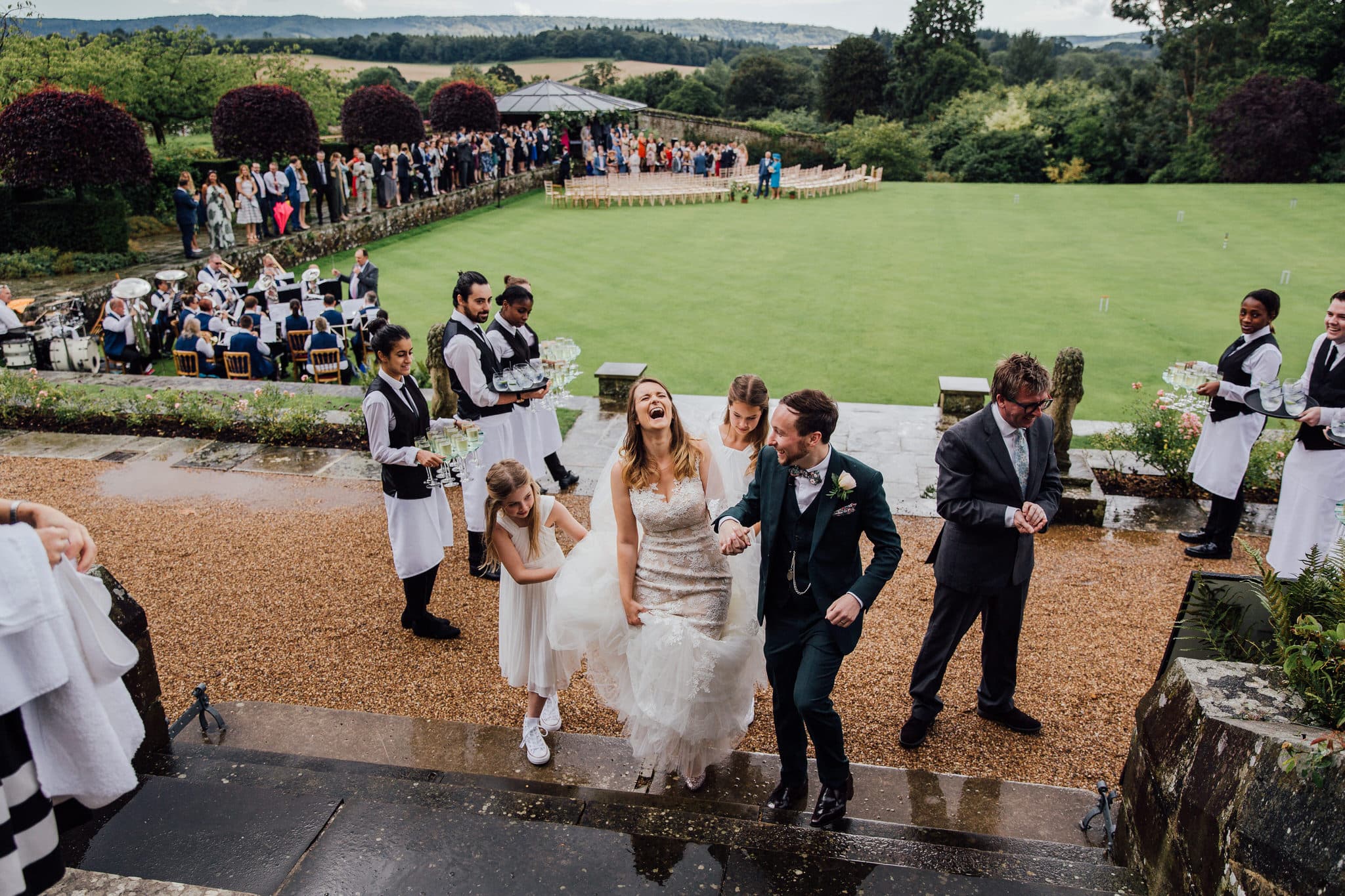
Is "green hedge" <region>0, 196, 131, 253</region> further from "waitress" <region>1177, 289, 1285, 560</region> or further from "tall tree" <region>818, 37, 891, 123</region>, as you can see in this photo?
"tall tree" <region>818, 37, 891, 123</region>

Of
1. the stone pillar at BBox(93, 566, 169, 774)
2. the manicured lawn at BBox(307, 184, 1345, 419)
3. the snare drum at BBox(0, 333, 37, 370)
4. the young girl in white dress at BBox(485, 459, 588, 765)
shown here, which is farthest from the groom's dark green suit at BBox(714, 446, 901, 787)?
the snare drum at BBox(0, 333, 37, 370)

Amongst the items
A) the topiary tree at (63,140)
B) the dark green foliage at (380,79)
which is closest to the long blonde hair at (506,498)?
the topiary tree at (63,140)

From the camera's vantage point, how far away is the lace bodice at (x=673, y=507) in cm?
401

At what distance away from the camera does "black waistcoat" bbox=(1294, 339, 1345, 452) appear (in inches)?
219

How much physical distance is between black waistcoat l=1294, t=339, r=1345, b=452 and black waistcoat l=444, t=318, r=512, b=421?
5.54m

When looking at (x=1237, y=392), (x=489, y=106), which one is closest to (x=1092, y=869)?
(x=1237, y=392)

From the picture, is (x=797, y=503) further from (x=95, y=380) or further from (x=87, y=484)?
(x=95, y=380)

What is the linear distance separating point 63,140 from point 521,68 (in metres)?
77.7

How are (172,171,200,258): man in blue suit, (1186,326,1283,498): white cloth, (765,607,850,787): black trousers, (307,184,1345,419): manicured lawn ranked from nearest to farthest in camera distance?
(765,607,850,787): black trousers < (1186,326,1283,498): white cloth < (307,184,1345,419): manicured lawn < (172,171,200,258): man in blue suit

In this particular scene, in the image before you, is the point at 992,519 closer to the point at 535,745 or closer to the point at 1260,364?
the point at 535,745

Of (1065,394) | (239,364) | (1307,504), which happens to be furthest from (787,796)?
Result: (239,364)

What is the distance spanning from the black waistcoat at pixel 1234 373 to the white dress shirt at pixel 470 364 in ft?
17.5

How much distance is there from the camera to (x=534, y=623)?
4480 millimetres

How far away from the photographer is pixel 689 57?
105 meters
